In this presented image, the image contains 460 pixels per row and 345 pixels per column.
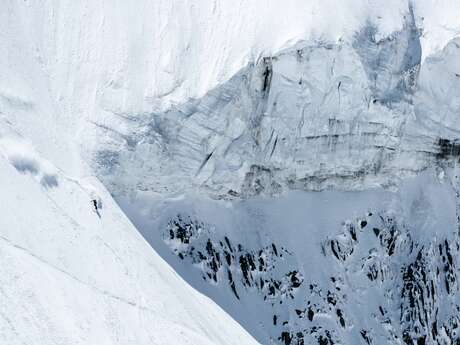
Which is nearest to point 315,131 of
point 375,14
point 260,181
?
point 260,181

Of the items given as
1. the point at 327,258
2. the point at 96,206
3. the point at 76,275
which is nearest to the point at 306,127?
the point at 327,258

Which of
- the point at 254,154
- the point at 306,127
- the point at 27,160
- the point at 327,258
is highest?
the point at 306,127

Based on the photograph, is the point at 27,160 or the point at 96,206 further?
the point at 96,206

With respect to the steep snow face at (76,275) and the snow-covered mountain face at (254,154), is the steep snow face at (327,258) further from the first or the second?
the steep snow face at (76,275)

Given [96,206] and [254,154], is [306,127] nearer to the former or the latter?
[254,154]

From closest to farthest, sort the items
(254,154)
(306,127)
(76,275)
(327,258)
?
(76,275) < (254,154) < (306,127) < (327,258)

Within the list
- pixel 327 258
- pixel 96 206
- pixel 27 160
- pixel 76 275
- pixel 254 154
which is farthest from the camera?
pixel 327 258
